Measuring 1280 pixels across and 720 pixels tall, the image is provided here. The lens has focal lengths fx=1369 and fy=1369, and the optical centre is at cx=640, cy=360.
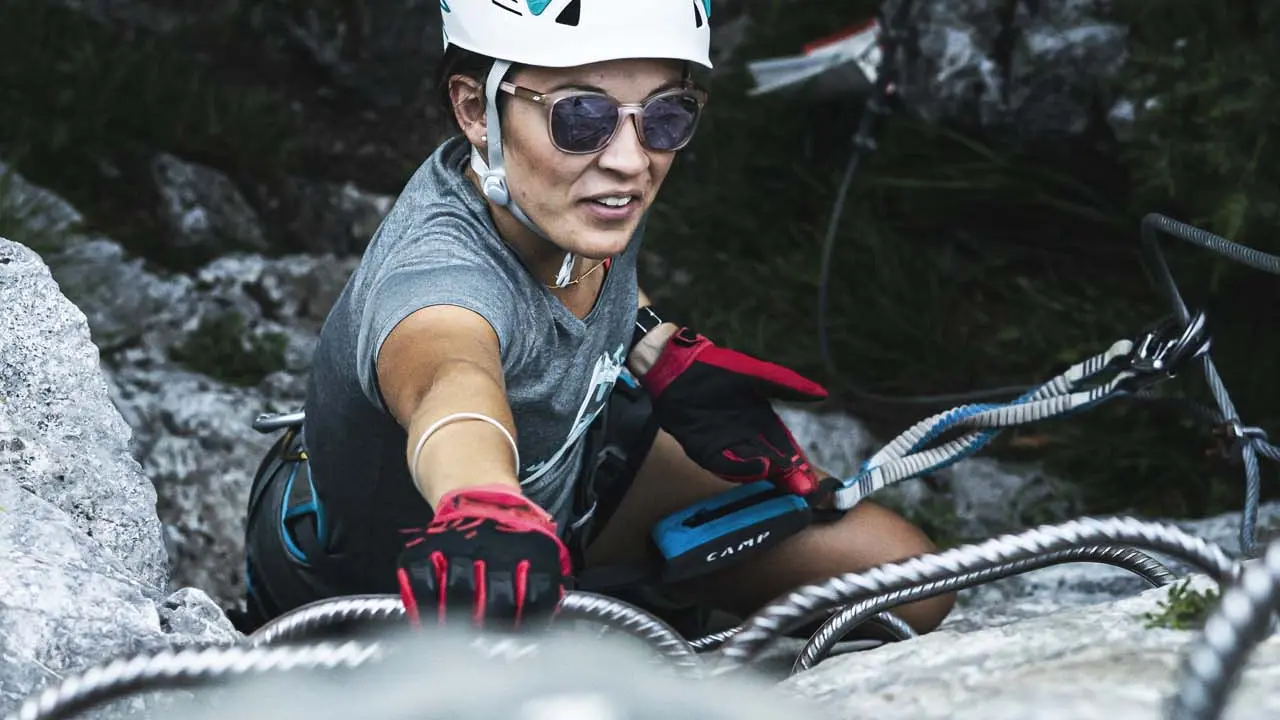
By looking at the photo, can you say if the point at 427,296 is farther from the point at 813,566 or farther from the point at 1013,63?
the point at 1013,63

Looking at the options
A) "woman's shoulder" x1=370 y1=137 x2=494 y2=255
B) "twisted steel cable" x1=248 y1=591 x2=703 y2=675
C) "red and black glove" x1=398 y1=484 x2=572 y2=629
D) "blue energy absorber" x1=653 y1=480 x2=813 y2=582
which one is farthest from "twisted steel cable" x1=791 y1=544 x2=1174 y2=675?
"woman's shoulder" x1=370 y1=137 x2=494 y2=255

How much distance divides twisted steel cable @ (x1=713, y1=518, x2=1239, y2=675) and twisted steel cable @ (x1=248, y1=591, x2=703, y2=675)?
5.6 inches

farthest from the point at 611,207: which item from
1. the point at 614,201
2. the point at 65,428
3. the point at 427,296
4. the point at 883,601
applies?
the point at 65,428

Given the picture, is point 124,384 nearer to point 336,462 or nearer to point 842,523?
point 336,462

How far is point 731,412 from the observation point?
2568 millimetres

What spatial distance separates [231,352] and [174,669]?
3231mm

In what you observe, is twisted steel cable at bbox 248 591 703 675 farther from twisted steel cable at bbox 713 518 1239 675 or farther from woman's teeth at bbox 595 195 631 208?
woman's teeth at bbox 595 195 631 208

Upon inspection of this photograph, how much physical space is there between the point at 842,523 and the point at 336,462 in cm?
112

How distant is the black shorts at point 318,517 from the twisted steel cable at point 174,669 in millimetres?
1397

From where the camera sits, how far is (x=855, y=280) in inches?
172

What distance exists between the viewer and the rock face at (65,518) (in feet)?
4.80

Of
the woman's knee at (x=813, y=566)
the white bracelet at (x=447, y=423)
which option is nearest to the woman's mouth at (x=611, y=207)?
the white bracelet at (x=447, y=423)

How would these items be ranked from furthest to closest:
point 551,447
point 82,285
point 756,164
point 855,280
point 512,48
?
point 756,164
point 855,280
point 82,285
point 551,447
point 512,48

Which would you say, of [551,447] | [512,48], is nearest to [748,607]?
[551,447]
